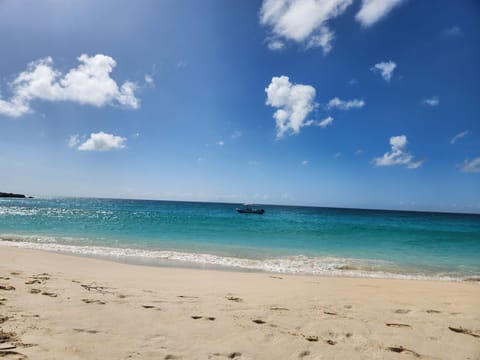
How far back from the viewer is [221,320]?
491 cm

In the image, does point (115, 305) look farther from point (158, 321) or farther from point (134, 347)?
point (134, 347)

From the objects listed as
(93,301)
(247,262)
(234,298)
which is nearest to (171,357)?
(93,301)

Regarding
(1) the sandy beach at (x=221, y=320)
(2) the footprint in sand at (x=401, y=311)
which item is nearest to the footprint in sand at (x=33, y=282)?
(1) the sandy beach at (x=221, y=320)

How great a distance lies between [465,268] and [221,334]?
15.4 meters

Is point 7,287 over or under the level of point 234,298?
over

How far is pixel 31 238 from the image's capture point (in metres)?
17.7

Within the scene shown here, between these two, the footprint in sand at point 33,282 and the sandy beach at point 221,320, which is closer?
the sandy beach at point 221,320

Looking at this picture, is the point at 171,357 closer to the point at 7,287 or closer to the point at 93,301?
the point at 93,301

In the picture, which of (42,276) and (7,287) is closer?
(7,287)

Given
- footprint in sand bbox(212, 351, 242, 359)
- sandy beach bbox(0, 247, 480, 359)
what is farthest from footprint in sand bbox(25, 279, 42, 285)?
footprint in sand bbox(212, 351, 242, 359)

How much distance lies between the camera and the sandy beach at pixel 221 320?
3785 millimetres

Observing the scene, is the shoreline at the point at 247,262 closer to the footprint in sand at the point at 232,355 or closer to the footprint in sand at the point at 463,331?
the footprint in sand at the point at 463,331

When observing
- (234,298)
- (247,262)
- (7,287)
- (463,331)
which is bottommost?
(247,262)

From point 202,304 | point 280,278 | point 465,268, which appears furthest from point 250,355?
point 465,268
